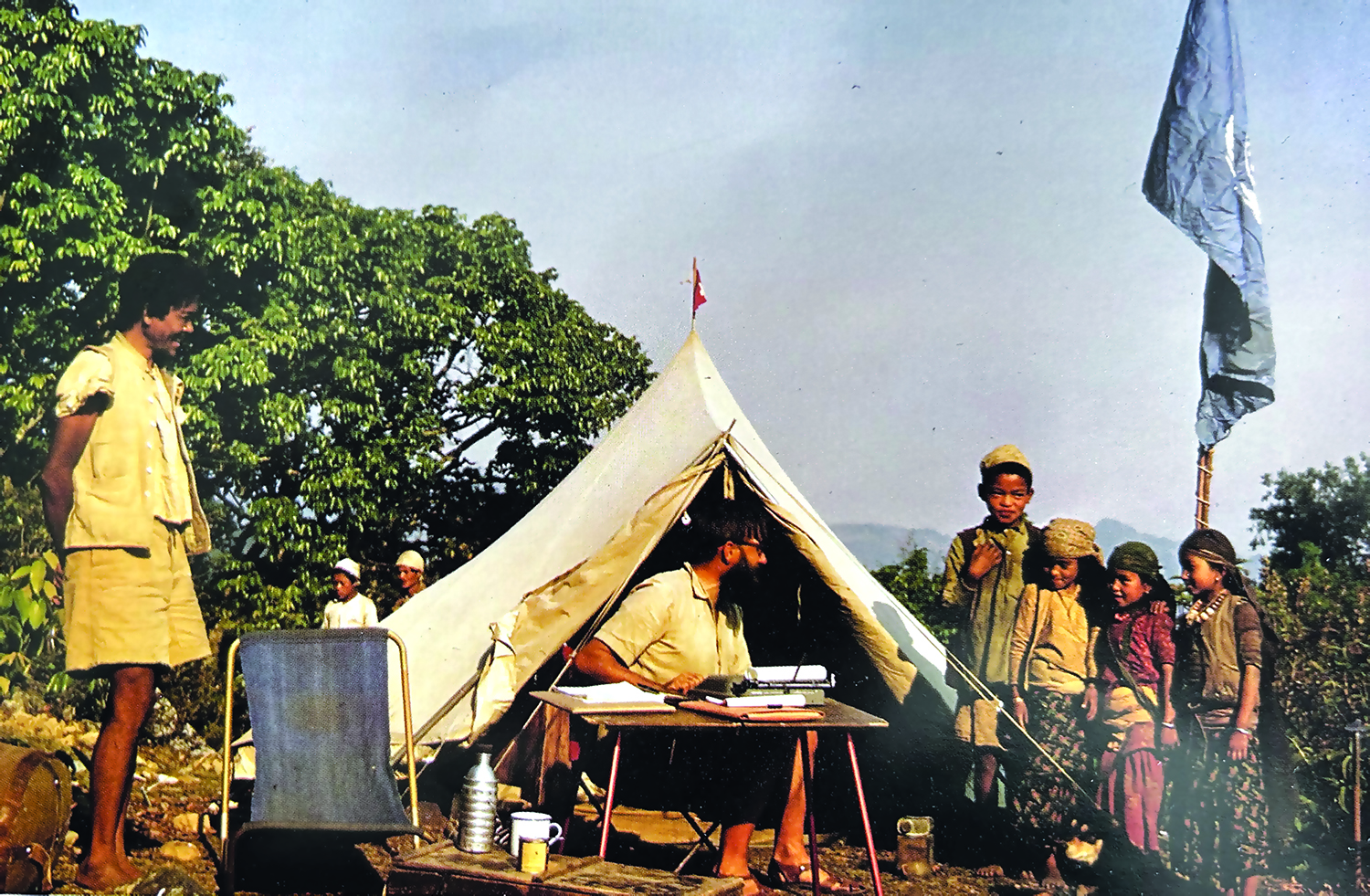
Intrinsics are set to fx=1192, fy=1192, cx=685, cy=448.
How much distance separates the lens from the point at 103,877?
303 centimetres

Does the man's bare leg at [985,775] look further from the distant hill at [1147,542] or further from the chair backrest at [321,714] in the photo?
the chair backrest at [321,714]

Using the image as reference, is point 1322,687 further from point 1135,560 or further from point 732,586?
point 732,586

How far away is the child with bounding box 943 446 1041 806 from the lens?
4.00 metres

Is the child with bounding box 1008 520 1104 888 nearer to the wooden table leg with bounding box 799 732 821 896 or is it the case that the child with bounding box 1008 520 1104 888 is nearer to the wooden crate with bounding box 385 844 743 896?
the wooden table leg with bounding box 799 732 821 896

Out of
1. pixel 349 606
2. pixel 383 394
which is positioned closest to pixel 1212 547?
pixel 349 606

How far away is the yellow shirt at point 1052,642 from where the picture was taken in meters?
3.85

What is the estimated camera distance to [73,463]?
3244 millimetres

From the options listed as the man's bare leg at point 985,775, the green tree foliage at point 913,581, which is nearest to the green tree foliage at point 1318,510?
the green tree foliage at point 913,581

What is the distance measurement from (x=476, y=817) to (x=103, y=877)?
3.35ft

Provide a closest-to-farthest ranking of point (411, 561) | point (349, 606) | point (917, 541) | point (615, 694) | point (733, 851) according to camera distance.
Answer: point (615, 694) < point (733, 851) < point (349, 606) < point (411, 561) < point (917, 541)

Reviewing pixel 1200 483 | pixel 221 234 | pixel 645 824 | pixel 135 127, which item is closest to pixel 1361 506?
pixel 1200 483

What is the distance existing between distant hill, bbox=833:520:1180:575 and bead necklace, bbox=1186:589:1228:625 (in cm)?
16

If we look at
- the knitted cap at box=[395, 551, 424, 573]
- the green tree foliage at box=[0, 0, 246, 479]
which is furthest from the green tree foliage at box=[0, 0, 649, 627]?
the knitted cap at box=[395, 551, 424, 573]

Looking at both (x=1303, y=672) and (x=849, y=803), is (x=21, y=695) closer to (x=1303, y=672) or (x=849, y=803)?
(x=849, y=803)
